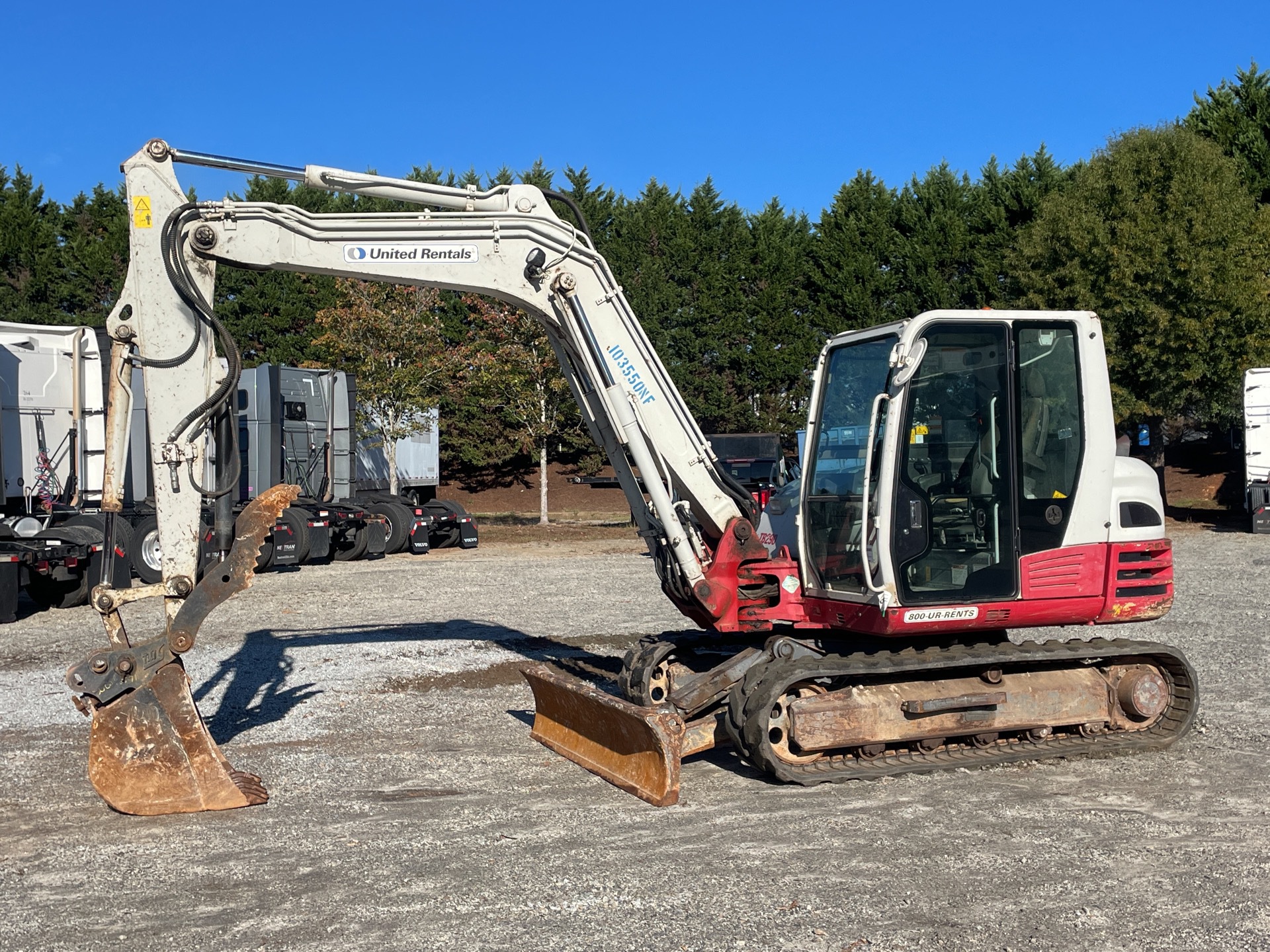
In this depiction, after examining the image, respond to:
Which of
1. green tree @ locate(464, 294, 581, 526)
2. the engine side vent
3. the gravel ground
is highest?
green tree @ locate(464, 294, 581, 526)

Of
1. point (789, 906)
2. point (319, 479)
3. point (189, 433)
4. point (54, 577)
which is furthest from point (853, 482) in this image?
point (319, 479)

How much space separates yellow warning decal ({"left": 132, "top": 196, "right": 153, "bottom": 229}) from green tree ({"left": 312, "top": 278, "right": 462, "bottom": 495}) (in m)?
22.6

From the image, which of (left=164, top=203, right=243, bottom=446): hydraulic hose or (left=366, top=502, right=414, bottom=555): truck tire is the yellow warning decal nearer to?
(left=164, top=203, right=243, bottom=446): hydraulic hose

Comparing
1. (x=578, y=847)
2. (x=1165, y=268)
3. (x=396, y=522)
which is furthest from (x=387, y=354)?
(x=578, y=847)

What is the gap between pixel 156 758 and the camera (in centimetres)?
666

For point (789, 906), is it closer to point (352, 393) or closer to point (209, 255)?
point (209, 255)

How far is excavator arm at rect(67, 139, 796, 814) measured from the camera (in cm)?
671

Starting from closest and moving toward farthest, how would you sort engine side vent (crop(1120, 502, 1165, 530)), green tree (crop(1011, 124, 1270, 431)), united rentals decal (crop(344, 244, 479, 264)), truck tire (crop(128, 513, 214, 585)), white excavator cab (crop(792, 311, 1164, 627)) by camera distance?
white excavator cab (crop(792, 311, 1164, 627)) → united rentals decal (crop(344, 244, 479, 264)) → engine side vent (crop(1120, 502, 1165, 530)) → truck tire (crop(128, 513, 214, 585)) → green tree (crop(1011, 124, 1270, 431))

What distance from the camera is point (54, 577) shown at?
15.5 metres

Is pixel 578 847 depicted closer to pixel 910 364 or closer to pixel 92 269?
pixel 910 364

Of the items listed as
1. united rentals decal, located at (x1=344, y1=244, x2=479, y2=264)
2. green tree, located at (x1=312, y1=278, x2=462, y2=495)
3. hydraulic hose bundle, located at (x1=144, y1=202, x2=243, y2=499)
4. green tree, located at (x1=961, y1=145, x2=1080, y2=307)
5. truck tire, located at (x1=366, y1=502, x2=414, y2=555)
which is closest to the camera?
hydraulic hose bundle, located at (x1=144, y1=202, x2=243, y2=499)

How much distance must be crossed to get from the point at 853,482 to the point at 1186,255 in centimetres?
2471

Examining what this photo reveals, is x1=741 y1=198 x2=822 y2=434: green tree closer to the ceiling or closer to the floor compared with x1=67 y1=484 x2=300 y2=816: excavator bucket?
closer to the ceiling

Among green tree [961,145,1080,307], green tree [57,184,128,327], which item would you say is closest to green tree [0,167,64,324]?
green tree [57,184,128,327]
